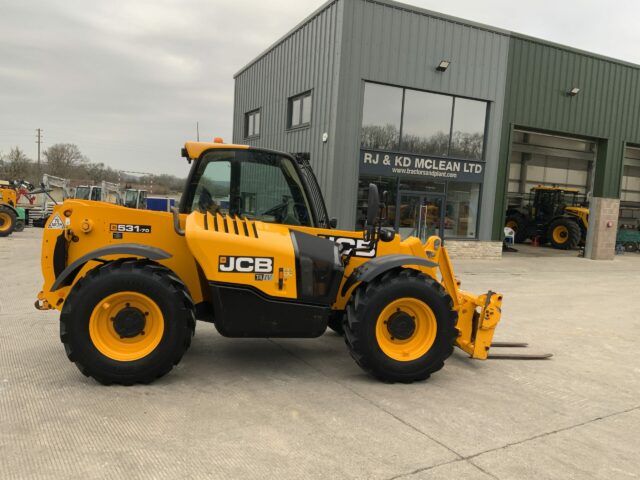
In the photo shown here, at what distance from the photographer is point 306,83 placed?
14.6m

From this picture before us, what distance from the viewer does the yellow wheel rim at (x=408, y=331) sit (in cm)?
448

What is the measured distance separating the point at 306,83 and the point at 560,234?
13414mm

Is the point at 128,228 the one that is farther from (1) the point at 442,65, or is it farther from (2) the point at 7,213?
(2) the point at 7,213

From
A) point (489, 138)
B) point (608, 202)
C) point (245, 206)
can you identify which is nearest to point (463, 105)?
point (489, 138)

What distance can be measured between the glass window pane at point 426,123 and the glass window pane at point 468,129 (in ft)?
0.97

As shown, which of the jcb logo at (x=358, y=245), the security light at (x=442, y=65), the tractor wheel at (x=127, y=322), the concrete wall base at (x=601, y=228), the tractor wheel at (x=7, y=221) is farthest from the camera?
the concrete wall base at (x=601, y=228)

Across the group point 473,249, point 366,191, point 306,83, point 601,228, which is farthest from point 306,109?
point 601,228

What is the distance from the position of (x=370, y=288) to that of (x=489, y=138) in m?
12.6

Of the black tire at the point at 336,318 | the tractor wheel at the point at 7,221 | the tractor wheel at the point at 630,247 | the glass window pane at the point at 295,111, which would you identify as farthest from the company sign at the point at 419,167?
the tractor wheel at the point at 7,221

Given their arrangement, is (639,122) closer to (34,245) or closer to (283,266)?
(283,266)

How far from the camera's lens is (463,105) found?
Result: 15.1 m

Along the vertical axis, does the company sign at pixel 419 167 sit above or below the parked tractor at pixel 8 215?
above

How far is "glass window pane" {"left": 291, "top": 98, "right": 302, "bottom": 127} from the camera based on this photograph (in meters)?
15.5

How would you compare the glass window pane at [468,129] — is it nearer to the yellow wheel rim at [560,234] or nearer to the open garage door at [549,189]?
the open garage door at [549,189]
